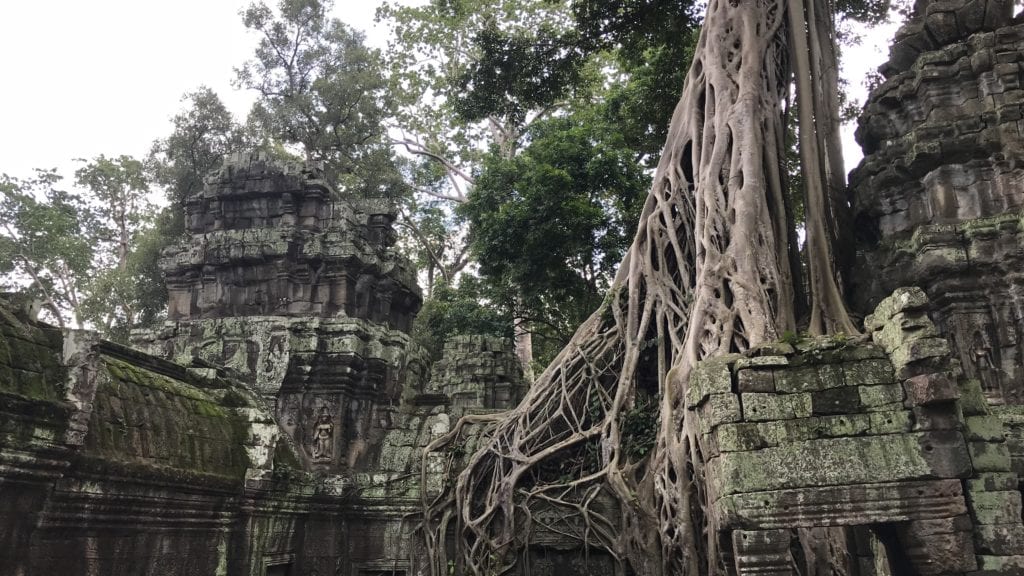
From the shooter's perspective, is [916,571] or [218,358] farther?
[218,358]

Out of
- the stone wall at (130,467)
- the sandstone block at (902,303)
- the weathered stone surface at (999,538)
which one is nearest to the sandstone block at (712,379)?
the sandstone block at (902,303)

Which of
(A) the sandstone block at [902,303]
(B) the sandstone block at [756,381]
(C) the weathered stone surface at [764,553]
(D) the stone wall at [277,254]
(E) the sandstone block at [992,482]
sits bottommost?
(C) the weathered stone surface at [764,553]

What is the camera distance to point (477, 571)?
6273 millimetres

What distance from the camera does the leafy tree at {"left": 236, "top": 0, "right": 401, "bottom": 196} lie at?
1867 cm

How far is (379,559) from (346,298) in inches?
108

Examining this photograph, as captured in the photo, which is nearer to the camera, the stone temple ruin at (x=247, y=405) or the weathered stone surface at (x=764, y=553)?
the weathered stone surface at (x=764, y=553)

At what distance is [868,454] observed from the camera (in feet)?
12.6

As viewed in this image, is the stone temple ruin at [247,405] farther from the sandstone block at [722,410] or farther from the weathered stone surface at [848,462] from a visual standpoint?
the weathered stone surface at [848,462]

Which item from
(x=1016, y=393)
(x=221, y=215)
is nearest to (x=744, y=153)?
(x=1016, y=393)

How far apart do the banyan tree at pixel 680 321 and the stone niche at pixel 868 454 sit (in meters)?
1.20

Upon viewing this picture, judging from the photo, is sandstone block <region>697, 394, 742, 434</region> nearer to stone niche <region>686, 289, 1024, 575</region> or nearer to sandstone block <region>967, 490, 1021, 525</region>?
stone niche <region>686, 289, 1024, 575</region>

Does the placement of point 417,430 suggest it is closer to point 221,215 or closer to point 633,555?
point 633,555

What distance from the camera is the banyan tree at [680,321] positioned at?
568 centimetres

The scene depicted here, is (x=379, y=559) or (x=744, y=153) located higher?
(x=744, y=153)
